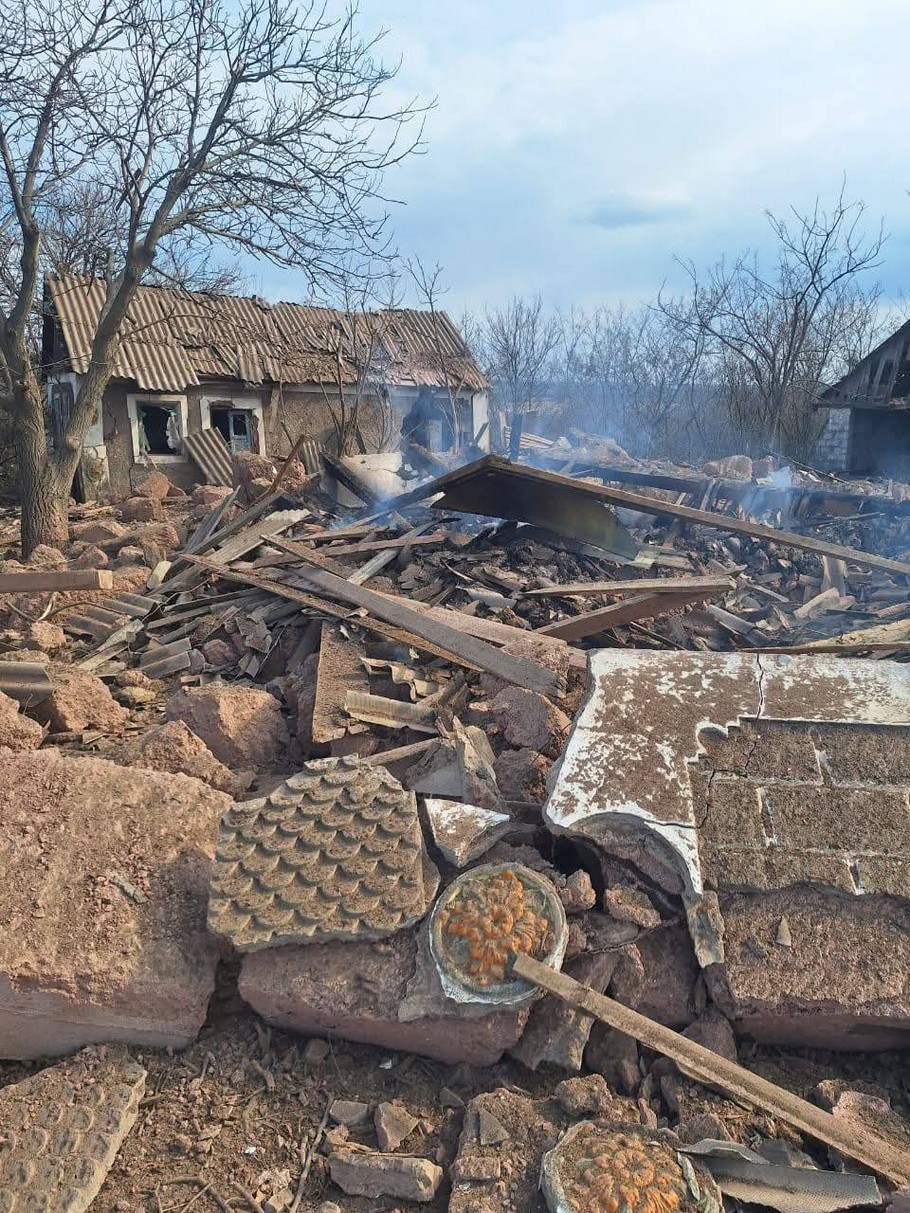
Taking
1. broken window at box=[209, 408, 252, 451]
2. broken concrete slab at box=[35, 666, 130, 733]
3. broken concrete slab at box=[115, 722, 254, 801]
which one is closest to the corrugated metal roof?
broken window at box=[209, 408, 252, 451]

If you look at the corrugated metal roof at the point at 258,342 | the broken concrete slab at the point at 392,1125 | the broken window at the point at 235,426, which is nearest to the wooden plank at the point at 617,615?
the broken concrete slab at the point at 392,1125

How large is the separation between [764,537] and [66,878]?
5333 millimetres

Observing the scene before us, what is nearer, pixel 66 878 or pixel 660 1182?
pixel 660 1182

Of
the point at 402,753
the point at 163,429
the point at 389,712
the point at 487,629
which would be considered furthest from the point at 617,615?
the point at 163,429

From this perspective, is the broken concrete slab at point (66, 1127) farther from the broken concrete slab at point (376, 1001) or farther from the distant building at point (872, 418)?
the distant building at point (872, 418)

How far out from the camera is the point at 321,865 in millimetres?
3105

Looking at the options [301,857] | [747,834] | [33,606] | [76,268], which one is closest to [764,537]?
[747,834]

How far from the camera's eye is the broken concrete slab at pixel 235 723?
4648 millimetres

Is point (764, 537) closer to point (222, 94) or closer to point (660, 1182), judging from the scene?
point (660, 1182)

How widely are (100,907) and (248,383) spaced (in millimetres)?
17673

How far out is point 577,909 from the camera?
9.95 feet

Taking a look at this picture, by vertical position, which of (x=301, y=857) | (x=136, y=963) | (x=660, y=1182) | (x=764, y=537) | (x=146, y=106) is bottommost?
(x=660, y=1182)

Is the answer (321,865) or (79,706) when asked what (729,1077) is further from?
(79,706)

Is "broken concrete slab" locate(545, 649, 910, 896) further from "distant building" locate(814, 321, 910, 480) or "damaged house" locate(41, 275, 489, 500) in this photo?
"distant building" locate(814, 321, 910, 480)
